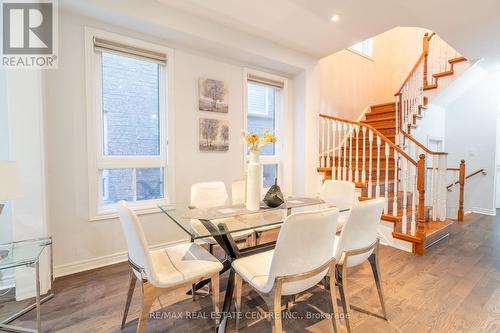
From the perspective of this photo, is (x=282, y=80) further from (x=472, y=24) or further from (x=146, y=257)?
(x=146, y=257)

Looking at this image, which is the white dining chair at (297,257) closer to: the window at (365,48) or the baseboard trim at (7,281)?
the baseboard trim at (7,281)

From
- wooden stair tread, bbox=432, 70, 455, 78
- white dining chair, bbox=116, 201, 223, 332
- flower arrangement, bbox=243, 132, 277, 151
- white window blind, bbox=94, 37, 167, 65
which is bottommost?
white dining chair, bbox=116, 201, 223, 332

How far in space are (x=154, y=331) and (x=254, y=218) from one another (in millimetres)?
1026

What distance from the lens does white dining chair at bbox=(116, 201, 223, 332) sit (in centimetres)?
138

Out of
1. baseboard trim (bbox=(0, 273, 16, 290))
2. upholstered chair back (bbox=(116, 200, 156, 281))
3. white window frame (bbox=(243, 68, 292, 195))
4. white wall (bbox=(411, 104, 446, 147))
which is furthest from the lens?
white wall (bbox=(411, 104, 446, 147))

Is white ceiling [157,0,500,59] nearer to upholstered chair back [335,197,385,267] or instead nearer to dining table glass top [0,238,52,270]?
upholstered chair back [335,197,385,267]

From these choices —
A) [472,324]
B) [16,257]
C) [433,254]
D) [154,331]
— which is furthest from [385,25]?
[16,257]

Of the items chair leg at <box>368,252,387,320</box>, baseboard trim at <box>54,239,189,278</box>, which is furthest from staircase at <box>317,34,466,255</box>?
baseboard trim at <box>54,239,189,278</box>

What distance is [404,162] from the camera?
321 cm

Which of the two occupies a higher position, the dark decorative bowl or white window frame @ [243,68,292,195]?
white window frame @ [243,68,292,195]

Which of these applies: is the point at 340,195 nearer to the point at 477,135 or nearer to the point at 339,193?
the point at 339,193

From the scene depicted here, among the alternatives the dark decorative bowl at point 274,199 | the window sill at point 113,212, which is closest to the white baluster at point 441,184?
the dark decorative bowl at point 274,199

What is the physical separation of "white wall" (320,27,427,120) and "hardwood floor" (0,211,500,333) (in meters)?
3.25

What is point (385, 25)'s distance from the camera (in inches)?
116
